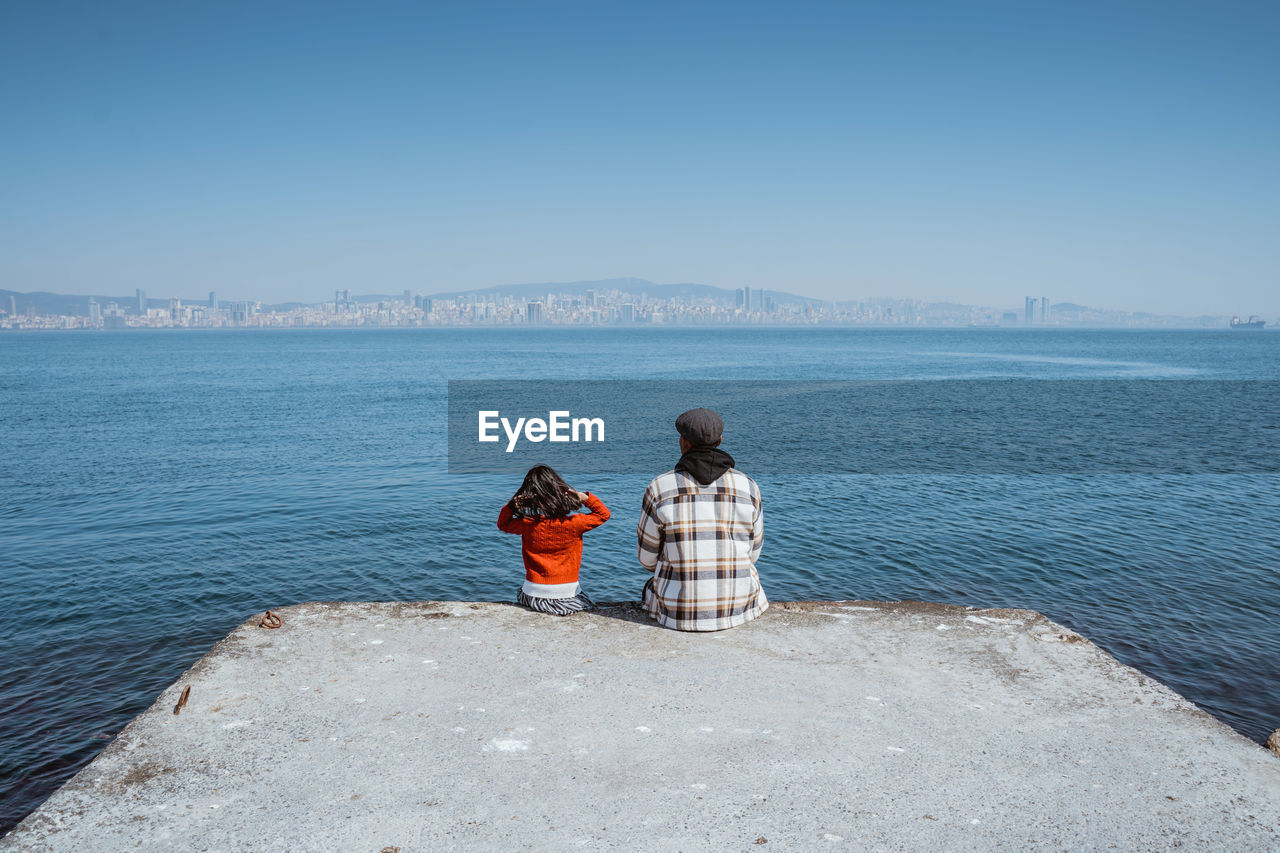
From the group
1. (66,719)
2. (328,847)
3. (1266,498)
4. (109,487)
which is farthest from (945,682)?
(109,487)

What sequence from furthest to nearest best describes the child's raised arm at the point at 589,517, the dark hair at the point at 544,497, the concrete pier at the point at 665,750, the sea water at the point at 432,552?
the sea water at the point at 432,552 → the child's raised arm at the point at 589,517 → the dark hair at the point at 544,497 → the concrete pier at the point at 665,750

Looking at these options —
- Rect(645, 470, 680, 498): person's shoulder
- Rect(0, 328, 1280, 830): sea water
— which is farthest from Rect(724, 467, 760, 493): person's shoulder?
Rect(0, 328, 1280, 830): sea water

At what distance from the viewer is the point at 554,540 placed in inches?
334

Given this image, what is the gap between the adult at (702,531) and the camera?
741cm

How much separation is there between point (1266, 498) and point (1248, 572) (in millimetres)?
9482

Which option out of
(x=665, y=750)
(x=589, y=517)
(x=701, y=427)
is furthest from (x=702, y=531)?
(x=665, y=750)

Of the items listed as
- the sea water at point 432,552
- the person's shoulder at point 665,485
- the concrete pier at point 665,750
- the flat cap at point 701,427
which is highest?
the flat cap at point 701,427

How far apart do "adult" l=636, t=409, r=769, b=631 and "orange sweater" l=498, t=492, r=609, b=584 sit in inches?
33.4

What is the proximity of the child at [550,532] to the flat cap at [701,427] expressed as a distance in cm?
135

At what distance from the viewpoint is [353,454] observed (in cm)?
3288

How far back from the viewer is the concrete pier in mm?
5008

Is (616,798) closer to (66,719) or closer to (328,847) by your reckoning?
(328,847)

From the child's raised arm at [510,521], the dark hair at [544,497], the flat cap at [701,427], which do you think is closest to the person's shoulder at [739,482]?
the flat cap at [701,427]

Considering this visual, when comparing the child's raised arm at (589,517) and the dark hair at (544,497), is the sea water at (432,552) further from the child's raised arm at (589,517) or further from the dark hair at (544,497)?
the child's raised arm at (589,517)
